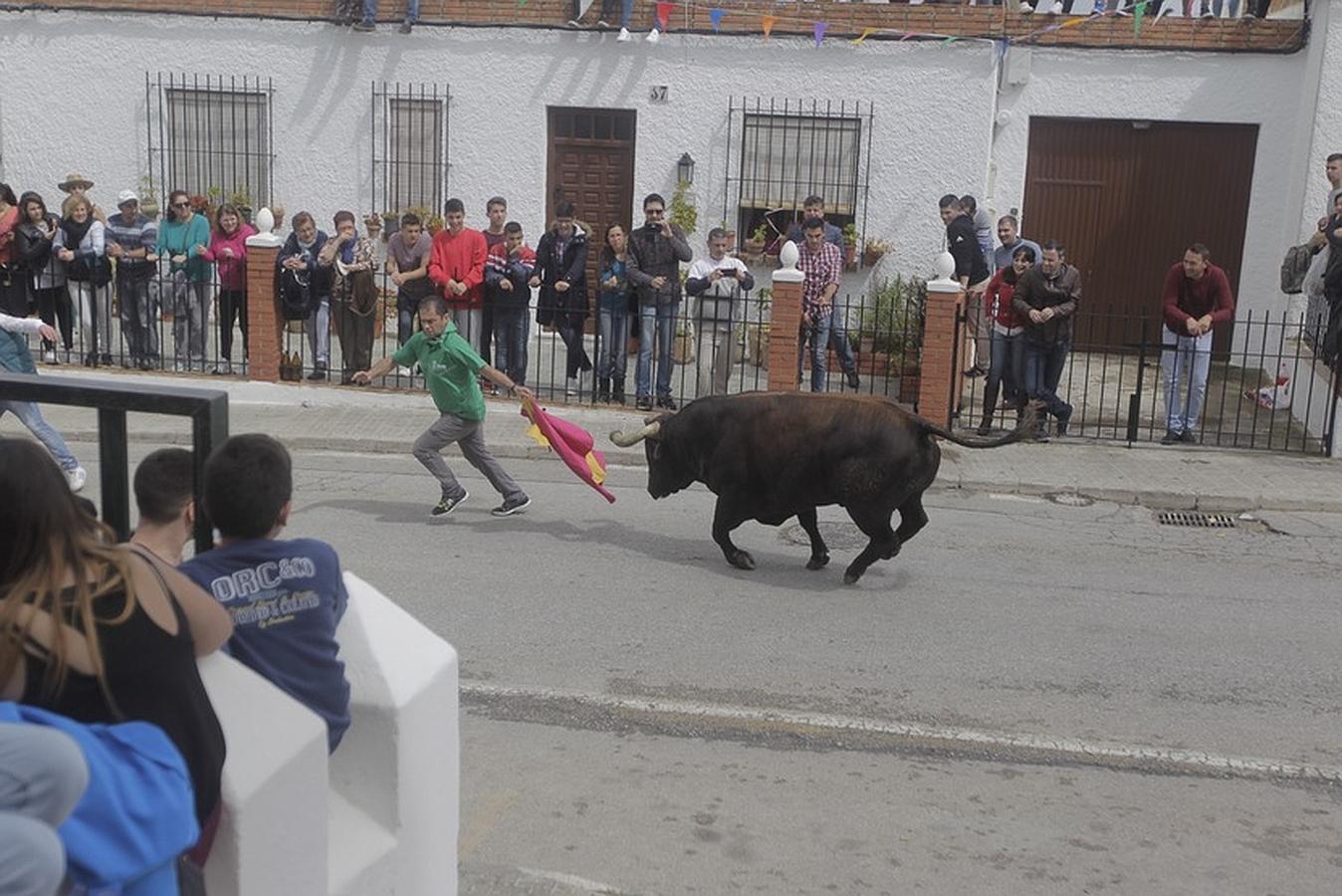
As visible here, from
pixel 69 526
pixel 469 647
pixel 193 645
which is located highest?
pixel 69 526

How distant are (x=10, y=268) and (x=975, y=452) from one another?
29.5 feet

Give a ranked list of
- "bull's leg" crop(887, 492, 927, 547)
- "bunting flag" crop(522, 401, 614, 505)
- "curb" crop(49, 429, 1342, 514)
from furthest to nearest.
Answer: "curb" crop(49, 429, 1342, 514) < "bunting flag" crop(522, 401, 614, 505) < "bull's leg" crop(887, 492, 927, 547)

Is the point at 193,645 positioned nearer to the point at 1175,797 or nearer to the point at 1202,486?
the point at 1175,797

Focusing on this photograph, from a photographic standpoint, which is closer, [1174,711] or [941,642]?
[1174,711]

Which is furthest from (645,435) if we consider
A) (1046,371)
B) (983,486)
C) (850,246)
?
(850,246)

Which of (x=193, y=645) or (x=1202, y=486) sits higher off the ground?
(x=193, y=645)

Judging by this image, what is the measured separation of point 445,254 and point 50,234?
12.3 feet

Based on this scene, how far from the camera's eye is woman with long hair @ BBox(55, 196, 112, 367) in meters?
14.4

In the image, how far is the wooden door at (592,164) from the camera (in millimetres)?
17609

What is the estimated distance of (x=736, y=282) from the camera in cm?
1395

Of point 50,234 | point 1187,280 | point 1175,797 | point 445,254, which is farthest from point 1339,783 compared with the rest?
point 50,234

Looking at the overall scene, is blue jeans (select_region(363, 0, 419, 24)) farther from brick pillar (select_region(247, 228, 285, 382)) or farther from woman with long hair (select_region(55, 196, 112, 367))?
woman with long hair (select_region(55, 196, 112, 367))

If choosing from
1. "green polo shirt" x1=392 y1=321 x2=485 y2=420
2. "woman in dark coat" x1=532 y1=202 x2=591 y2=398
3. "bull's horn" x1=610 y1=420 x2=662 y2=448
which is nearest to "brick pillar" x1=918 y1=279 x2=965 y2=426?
"woman in dark coat" x1=532 y1=202 x2=591 y2=398

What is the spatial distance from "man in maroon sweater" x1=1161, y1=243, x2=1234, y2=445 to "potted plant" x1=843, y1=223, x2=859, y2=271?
434 cm
